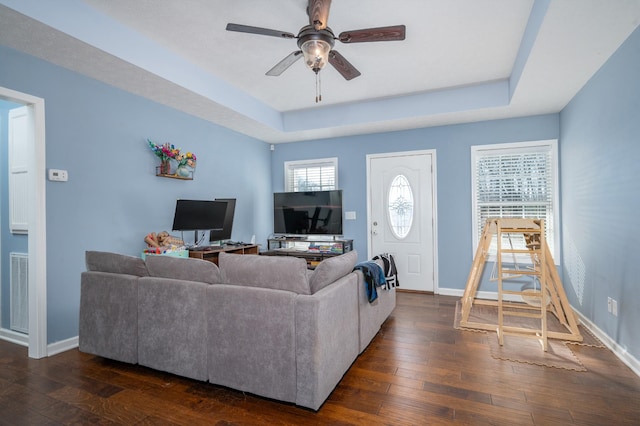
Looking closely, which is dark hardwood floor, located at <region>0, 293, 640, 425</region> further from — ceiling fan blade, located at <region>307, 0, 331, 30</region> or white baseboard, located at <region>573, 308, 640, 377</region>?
ceiling fan blade, located at <region>307, 0, 331, 30</region>

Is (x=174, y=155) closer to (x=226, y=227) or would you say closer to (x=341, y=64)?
(x=226, y=227)

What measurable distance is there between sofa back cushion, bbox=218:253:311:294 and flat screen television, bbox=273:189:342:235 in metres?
3.02

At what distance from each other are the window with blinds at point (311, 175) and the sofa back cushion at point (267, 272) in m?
3.49

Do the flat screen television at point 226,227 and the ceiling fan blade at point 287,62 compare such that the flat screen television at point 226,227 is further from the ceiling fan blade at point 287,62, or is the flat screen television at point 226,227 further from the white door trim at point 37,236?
the ceiling fan blade at point 287,62

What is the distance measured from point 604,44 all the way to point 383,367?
3.10 metres

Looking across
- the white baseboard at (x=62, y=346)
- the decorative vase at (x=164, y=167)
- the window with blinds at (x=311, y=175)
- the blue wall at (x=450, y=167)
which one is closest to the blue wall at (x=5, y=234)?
the white baseboard at (x=62, y=346)

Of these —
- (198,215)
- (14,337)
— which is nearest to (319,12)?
(198,215)

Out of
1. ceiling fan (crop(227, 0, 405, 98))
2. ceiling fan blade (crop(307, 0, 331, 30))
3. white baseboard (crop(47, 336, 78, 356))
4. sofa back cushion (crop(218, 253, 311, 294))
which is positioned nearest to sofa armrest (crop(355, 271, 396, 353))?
sofa back cushion (crop(218, 253, 311, 294))

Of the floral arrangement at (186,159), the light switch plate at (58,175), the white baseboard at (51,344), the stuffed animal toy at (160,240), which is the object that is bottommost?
the white baseboard at (51,344)

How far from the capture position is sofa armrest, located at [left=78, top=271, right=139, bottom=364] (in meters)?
2.54

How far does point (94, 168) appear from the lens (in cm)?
Answer: 319

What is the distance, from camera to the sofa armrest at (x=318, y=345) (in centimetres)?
193

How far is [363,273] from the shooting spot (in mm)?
2824

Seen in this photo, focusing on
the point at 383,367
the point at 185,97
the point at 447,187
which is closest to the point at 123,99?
the point at 185,97
